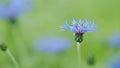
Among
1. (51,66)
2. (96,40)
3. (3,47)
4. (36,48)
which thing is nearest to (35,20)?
(96,40)

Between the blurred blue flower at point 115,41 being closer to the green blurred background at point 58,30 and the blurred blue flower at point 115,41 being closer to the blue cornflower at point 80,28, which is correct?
the green blurred background at point 58,30

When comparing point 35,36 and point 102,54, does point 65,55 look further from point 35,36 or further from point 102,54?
point 35,36

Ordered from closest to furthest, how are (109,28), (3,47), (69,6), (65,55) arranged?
(3,47) < (65,55) < (109,28) < (69,6)

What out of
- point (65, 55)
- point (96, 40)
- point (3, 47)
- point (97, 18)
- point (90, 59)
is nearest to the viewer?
Result: point (3, 47)

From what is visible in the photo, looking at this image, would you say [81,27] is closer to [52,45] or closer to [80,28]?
[80,28]

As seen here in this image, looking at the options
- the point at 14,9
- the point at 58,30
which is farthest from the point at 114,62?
the point at 58,30

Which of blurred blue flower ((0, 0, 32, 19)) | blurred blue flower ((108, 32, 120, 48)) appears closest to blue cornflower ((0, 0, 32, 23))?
blurred blue flower ((0, 0, 32, 19))

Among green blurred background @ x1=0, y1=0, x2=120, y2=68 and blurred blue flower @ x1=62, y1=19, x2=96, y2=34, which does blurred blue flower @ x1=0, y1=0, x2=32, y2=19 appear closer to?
green blurred background @ x1=0, y1=0, x2=120, y2=68
